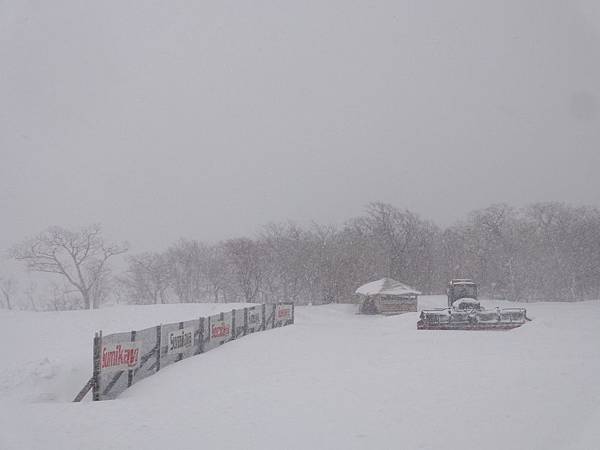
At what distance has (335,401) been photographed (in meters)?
9.71

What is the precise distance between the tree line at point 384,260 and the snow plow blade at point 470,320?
36072 millimetres

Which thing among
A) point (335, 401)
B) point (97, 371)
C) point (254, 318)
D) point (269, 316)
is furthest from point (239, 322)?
point (335, 401)

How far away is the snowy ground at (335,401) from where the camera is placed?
7.62 meters

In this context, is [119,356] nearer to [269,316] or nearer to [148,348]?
[148,348]

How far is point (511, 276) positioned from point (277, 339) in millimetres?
55439

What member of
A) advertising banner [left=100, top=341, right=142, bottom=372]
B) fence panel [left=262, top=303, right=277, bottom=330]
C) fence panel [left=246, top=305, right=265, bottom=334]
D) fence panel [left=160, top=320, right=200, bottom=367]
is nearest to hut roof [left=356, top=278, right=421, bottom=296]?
fence panel [left=262, top=303, right=277, bottom=330]

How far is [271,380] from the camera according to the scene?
12.0 m

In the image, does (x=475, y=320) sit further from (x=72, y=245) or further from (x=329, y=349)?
(x=72, y=245)

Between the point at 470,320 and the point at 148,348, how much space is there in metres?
17.3

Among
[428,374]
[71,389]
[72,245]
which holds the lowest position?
[71,389]

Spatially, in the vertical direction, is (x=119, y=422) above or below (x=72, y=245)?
below

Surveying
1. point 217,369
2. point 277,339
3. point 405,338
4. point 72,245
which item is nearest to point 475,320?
point 405,338

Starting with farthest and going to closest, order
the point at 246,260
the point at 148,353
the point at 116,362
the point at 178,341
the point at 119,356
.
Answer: the point at 246,260
the point at 178,341
the point at 148,353
the point at 119,356
the point at 116,362

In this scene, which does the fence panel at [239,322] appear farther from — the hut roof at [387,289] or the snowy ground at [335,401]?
the hut roof at [387,289]
